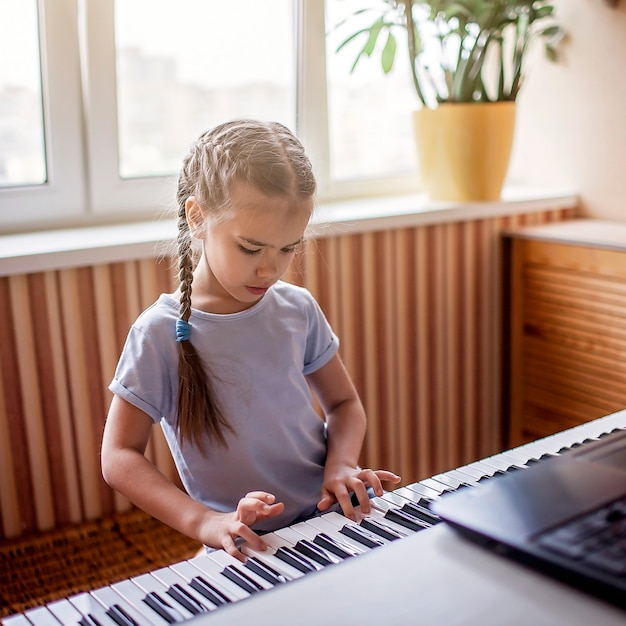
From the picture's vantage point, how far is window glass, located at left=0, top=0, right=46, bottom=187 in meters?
1.95

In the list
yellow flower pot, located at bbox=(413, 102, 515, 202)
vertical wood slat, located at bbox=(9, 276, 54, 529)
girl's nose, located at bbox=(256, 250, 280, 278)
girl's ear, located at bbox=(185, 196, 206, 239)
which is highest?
yellow flower pot, located at bbox=(413, 102, 515, 202)

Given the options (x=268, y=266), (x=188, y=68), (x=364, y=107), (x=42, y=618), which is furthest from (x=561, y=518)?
(x=364, y=107)

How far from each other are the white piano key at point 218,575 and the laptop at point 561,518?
0.20 m

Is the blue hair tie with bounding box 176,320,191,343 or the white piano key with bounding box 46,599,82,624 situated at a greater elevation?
the blue hair tie with bounding box 176,320,191,343

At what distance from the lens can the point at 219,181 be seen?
1218 millimetres

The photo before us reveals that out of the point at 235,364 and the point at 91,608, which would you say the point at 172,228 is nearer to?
the point at 235,364

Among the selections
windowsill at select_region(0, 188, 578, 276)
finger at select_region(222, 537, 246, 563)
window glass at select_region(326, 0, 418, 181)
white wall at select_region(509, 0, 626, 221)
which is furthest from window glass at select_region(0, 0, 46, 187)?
white wall at select_region(509, 0, 626, 221)

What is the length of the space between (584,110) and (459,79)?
447mm

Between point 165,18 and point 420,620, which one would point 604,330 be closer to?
point 165,18

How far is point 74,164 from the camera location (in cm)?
206

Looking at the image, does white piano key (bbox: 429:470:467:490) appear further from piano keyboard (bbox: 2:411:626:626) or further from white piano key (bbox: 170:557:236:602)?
white piano key (bbox: 170:557:236:602)

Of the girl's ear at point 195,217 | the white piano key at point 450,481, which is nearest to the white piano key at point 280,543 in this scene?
the white piano key at point 450,481

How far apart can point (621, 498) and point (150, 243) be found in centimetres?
132

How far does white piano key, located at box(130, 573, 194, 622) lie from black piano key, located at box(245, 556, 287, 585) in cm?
8
